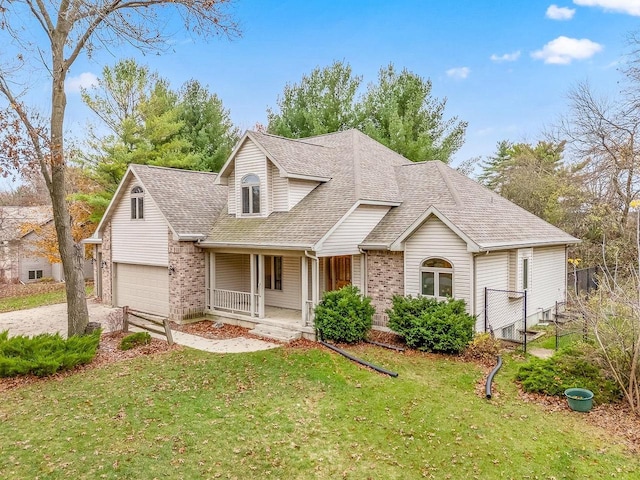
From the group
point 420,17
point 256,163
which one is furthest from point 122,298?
point 420,17

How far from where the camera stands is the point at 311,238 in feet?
Result: 44.3

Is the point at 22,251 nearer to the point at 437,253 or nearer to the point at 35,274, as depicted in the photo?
the point at 35,274

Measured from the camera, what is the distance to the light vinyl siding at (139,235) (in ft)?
54.9

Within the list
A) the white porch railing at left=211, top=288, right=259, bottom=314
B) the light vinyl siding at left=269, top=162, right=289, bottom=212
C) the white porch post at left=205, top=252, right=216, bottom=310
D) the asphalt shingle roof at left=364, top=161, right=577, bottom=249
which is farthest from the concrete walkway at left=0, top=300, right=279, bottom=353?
the asphalt shingle roof at left=364, top=161, right=577, bottom=249

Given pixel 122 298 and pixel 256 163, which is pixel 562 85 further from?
pixel 122 298

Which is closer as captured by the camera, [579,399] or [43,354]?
[579,399]

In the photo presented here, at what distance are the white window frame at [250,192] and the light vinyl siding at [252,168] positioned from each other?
0.09 meters

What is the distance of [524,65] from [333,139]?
12874 mm

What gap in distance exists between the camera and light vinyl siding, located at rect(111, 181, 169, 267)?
16.7 m

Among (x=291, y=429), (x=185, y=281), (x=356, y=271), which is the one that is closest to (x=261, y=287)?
(x=185, y=281)

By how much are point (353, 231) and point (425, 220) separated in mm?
2635

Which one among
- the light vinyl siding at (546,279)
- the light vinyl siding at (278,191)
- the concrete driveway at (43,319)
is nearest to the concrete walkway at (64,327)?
the concrete driveway at (43,319)

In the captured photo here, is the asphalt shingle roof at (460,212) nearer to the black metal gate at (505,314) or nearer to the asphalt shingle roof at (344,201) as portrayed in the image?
the asphalt shingle roof at (344,201)

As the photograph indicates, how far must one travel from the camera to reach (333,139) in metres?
20.2
